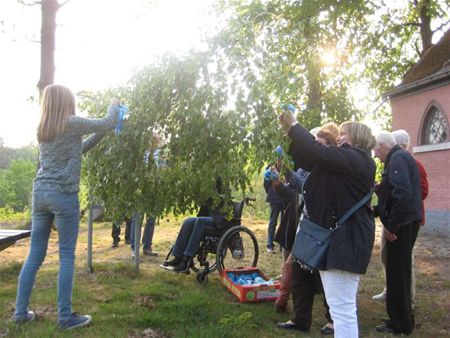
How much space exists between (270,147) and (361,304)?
2687 mm

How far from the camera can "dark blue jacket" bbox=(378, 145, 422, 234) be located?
15.0 feet

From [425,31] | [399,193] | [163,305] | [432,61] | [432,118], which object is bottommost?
[163,305]

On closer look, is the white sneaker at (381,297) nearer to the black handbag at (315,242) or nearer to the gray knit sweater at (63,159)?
the black handbag at (315,242)

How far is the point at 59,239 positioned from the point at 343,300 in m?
2.30

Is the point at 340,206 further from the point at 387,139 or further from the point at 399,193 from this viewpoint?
the point at 387,139

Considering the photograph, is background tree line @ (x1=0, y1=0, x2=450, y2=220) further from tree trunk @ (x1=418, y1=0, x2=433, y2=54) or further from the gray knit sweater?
tree trunk @ (x1=418, y1=0, x2=433, y2=54)

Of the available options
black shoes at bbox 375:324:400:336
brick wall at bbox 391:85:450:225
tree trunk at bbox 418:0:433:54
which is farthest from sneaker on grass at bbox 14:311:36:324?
tree trunk at bbox 418:0:433:54

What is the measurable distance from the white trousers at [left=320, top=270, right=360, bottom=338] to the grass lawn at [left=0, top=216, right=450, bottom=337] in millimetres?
1202

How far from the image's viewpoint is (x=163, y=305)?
4.93 m

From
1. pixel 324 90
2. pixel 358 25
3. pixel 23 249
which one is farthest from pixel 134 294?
pixel 358 25

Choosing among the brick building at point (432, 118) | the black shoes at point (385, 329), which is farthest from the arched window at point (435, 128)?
the black shoes at point (385, 329)

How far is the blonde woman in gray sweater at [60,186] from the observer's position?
13.0ft

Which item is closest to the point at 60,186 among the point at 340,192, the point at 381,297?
the point at 340,192

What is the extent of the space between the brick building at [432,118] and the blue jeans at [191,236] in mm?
9644
